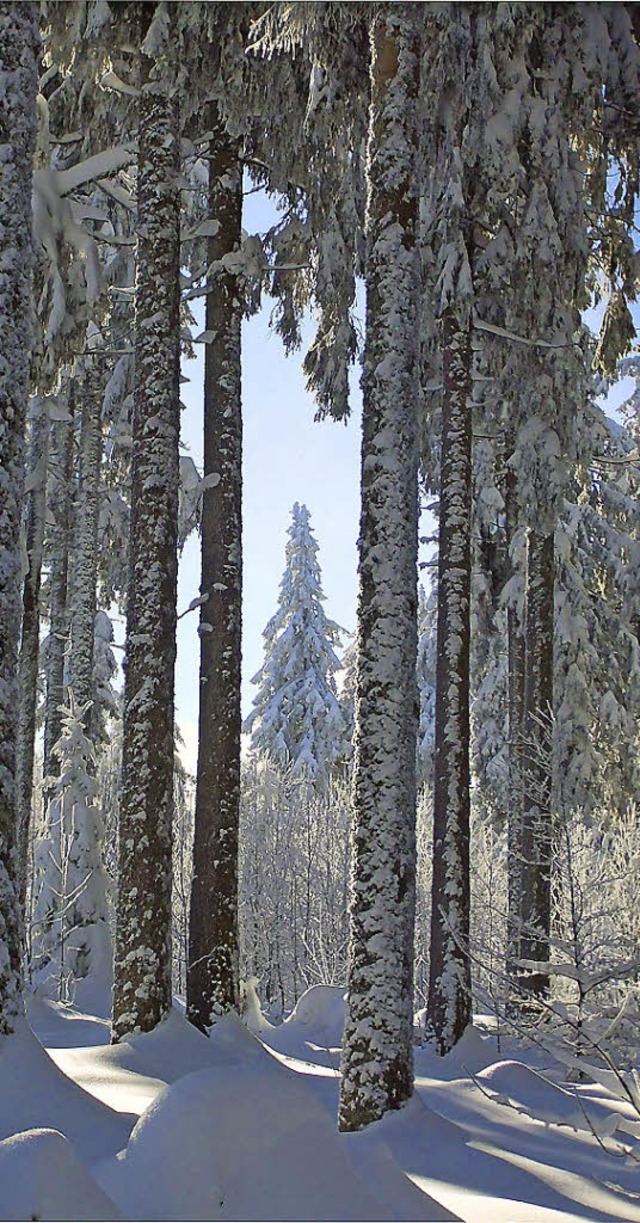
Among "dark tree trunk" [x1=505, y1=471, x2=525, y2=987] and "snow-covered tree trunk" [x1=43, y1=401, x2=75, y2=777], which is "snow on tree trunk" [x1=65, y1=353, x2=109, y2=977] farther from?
"dark tree trunk" [x1=505, y1=471, x2=525, y2=987]

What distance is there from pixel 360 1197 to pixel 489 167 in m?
10.7

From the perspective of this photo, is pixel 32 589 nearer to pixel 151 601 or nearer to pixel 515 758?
A: pixel 151 601

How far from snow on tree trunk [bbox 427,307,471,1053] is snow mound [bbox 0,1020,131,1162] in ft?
20.1

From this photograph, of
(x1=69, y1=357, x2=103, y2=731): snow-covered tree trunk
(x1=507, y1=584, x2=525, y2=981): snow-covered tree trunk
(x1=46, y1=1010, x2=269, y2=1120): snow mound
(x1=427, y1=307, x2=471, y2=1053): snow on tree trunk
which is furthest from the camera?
(x1=69, y1=357, x2=103, y2=731): snow-covered tree trunk

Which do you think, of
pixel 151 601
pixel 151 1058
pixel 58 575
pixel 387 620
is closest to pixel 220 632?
pixel 151 601

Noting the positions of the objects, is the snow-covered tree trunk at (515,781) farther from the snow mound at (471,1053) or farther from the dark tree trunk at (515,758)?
the snow mound at (471,1053)

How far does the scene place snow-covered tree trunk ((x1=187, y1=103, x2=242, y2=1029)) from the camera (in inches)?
412

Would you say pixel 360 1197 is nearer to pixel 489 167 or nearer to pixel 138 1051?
pixel 138 1051

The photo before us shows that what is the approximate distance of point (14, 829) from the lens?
19.8 ft

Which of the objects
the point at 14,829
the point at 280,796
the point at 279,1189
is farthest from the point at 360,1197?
the point at 280,796

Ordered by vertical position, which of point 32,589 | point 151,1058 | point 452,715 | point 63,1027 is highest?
point 32,589

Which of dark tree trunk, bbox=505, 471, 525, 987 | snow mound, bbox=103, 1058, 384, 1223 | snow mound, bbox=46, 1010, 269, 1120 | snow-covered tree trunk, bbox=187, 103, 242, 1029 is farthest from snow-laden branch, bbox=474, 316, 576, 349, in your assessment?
snow mound, bbox=103, 1058, 384, 1223

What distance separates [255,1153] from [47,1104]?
1.35 metres

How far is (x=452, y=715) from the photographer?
12.4 m
